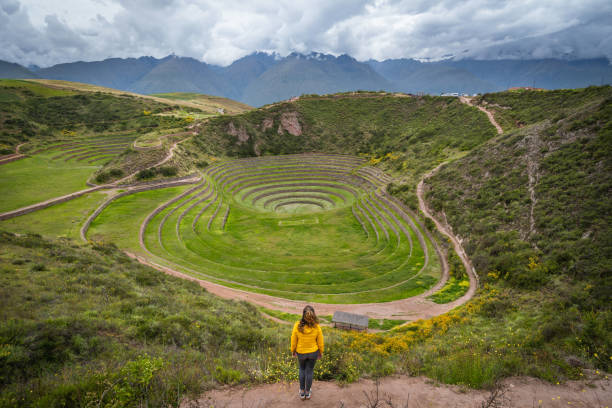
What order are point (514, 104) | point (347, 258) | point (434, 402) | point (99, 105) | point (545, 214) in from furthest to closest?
point (99, 105) < point (514, 104) < point (347, 258) < point (545, 214) < point (434, 402)

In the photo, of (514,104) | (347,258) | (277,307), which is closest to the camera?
(277,307)

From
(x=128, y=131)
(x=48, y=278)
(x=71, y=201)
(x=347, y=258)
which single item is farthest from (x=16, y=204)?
(x=128, y=131)

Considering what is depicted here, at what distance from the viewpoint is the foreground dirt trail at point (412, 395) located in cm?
553

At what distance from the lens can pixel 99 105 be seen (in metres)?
71.9

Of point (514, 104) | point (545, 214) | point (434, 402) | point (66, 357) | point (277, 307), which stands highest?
point (514, 104)

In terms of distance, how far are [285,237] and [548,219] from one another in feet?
71.9

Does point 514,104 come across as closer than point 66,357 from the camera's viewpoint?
No

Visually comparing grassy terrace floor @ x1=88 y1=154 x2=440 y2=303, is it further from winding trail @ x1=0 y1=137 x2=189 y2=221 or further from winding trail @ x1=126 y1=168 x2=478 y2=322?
winding trail @ x1=0 y1=137 x2=189 y2=221

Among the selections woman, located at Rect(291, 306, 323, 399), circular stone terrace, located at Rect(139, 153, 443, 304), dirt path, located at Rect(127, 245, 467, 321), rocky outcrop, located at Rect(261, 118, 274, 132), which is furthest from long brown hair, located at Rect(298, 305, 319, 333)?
rocky outcrop, located at Rect(261, 118, 274, 132)

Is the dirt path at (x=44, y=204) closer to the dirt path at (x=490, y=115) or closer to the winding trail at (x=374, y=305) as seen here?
the winding trail at (x=374, y=305)

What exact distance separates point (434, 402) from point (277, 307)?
1160 cm

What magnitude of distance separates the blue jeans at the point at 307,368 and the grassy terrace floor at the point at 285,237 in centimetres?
1225

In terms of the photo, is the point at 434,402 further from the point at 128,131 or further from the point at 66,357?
the point at 128,131

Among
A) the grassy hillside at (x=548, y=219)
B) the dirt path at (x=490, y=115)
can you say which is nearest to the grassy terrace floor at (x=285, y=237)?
the grassy hillside at (x=548, y=219)
